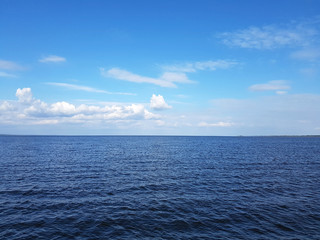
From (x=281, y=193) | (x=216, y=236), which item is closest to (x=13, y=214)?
(x=216, y=236)

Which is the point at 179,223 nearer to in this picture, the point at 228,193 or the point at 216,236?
the point at 216,236

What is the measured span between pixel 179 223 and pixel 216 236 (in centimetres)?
385

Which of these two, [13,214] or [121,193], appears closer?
[13,214]

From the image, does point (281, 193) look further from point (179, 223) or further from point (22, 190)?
point (22, 190)

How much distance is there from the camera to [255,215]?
2178cm

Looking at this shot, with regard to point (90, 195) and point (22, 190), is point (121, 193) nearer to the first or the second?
point (90, 195)

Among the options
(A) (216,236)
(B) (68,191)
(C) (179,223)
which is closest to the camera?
(A) (216,236)

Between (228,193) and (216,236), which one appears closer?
(216,236)

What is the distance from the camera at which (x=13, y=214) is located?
2145 cm

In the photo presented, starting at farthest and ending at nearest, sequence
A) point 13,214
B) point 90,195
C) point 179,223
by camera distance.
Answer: point 90,195, point 13,214, point 179,223

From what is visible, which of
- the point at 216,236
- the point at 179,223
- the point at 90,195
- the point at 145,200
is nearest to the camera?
the point at 216,236

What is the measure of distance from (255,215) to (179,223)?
8.74 meters

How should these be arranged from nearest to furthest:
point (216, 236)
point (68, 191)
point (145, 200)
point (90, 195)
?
1. point (216, 236)
2. point (145, 200)
3. point (90, 195)
4. point (68, 191)

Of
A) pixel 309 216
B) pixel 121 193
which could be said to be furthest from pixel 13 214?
pixel 309 216
